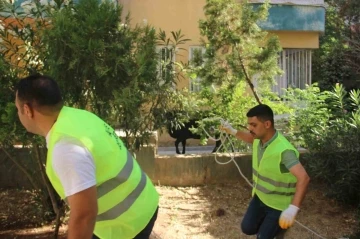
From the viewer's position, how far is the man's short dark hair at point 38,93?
2076 millimetres

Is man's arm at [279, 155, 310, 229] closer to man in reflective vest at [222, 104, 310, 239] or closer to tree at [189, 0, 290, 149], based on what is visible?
man in reflective vest at [222, 104, 310, 239]

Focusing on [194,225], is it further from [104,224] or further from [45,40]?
[104,224]

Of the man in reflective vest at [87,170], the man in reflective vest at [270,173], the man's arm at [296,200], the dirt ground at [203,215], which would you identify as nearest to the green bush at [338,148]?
the dirt ground at [203,215]

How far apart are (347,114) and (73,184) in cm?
559

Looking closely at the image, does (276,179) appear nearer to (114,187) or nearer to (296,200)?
(296,200)

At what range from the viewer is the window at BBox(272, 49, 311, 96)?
12.4 m

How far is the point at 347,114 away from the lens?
6.77 m

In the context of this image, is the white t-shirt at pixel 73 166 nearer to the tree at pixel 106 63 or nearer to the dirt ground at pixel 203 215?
the tree at pixel 106 63

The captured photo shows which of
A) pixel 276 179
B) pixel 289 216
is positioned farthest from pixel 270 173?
pixel 289 216

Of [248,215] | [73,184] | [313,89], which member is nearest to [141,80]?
[248,215]

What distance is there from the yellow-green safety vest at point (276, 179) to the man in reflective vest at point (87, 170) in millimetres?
1542

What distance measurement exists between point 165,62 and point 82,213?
10.7ft

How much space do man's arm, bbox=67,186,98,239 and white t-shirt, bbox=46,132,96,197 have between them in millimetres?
25

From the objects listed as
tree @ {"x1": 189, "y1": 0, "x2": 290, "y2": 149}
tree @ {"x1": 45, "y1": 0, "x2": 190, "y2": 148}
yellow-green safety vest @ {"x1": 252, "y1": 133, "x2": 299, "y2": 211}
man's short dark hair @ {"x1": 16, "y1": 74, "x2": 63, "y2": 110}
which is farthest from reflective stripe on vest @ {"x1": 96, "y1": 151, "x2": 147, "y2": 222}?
tree @ {"x1": 189, "y1": 0, "x2": 290, "y2": 149}
